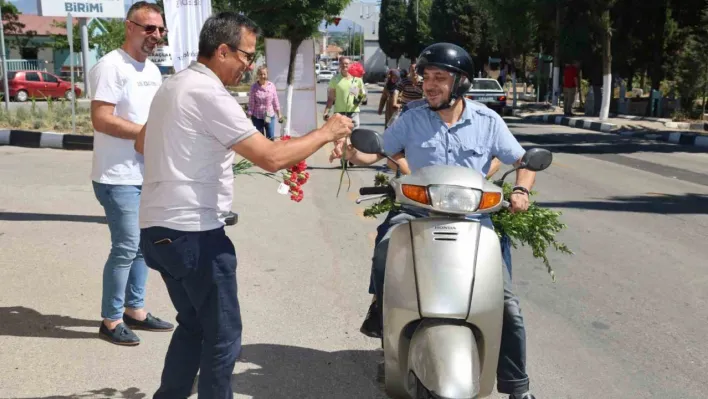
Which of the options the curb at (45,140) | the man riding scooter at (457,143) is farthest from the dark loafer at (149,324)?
the curb at (45,140)

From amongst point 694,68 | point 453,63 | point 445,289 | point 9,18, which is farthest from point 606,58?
point 9,18

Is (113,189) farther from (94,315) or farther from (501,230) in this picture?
(501,230)

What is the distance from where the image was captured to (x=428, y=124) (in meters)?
3.67

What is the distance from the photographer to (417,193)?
3.05m

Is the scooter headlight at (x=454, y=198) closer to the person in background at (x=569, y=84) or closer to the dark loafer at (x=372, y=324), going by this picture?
the dark loafer at (x=372, y=324)

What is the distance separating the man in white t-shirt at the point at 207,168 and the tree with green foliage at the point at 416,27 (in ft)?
214

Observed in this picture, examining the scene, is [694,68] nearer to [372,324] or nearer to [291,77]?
[291,77]

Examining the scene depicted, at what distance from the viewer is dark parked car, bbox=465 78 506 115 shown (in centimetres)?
2823

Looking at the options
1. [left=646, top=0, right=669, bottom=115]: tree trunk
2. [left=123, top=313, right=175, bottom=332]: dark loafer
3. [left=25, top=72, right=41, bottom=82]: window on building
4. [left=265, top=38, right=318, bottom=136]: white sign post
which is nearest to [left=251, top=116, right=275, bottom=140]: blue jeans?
[left=265, top=38, right=318, bottom=136]: white sign post

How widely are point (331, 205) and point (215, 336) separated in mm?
6445

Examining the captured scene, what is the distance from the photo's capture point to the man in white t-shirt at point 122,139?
14.5ft

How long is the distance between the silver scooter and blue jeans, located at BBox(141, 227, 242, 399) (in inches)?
25.5

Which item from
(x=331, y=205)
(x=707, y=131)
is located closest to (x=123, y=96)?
(x=331, y=205)

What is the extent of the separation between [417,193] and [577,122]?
77.1ft
